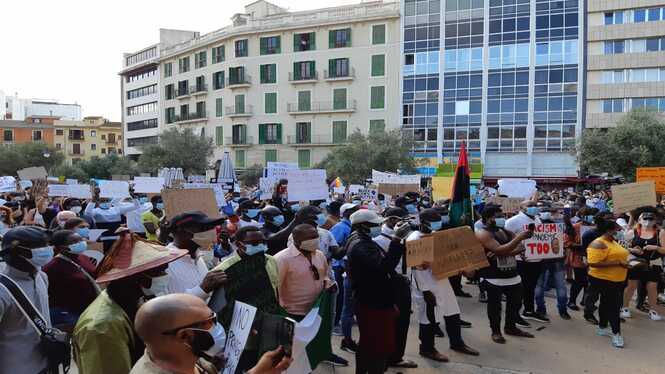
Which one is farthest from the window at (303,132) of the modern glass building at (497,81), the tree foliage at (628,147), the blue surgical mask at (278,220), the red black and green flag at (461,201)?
the blue surgical mask at (278,220)

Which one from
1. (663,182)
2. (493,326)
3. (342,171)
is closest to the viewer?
(493,326)

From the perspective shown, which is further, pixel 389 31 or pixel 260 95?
pixel 260 95

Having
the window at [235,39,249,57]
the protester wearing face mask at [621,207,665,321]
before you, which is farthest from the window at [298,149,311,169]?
the protester wearing face mask at [621,207,665,321]

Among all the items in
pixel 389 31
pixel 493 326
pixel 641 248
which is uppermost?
pixel 389 31

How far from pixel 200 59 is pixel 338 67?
16563mm

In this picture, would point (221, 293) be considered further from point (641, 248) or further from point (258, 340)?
point (641, 248)

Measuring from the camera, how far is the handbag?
313cm

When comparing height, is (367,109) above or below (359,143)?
above

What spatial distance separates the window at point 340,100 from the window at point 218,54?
1309 cm

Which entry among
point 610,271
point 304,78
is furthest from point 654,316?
point 304,78

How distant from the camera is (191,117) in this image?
180 ft

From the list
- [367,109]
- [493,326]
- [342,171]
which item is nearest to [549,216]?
[493,326]

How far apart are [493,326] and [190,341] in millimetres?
5771

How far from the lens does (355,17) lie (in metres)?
46.4
